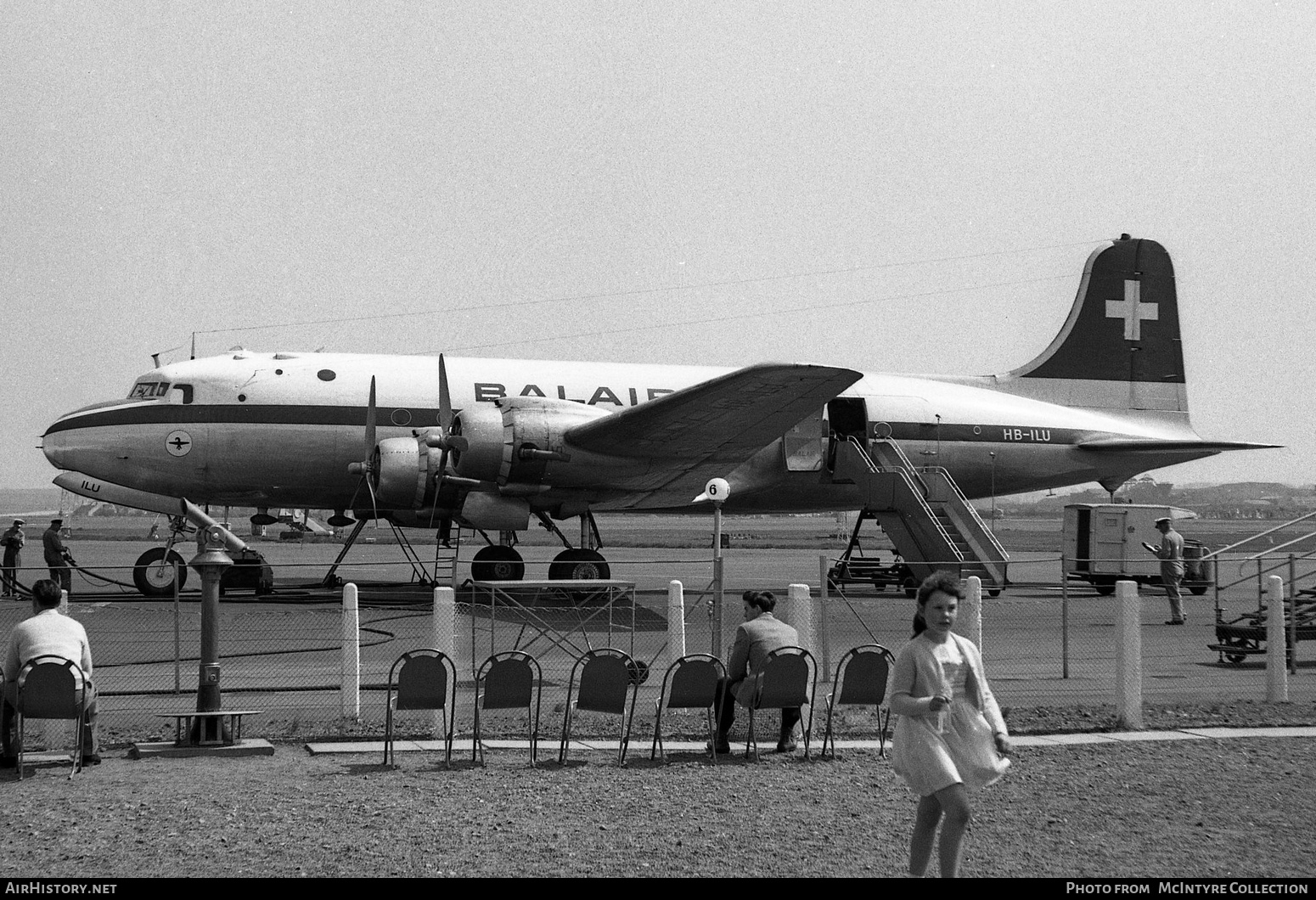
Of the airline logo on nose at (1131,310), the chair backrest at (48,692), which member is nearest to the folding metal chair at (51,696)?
the chair backrest at (48,692)

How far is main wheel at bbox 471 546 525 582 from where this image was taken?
65.4 feet

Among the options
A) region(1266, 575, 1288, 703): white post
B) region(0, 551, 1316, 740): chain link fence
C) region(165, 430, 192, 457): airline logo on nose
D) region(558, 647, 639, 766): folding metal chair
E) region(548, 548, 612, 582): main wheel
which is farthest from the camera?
region(165, 430, 192, 457): airline logo on nose

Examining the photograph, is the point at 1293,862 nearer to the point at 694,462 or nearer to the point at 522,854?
the point at 522,854

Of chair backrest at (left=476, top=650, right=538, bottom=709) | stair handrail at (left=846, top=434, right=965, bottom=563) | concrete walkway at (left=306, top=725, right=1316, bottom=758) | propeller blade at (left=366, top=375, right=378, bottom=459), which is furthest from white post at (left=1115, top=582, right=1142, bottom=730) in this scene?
propeller blade at (left=366, top=375, right=378, bottom=459)

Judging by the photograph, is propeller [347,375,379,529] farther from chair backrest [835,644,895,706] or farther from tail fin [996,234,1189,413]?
tail fin [996,234,1189,413]

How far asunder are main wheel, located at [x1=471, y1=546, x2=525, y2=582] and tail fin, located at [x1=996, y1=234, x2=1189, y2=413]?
13733 mm

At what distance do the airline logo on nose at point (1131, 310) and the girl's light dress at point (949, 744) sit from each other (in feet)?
83.7

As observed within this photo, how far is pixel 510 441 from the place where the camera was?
1970 centimetres

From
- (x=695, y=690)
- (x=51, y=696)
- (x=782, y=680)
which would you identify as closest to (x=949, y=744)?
(x=782, y=680)

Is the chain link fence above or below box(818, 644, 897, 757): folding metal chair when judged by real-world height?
below

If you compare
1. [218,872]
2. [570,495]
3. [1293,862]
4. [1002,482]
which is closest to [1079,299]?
[1002,482]

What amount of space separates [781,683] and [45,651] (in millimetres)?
5254

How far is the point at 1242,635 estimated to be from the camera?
14859 mm

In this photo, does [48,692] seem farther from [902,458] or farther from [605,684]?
[902,458]
